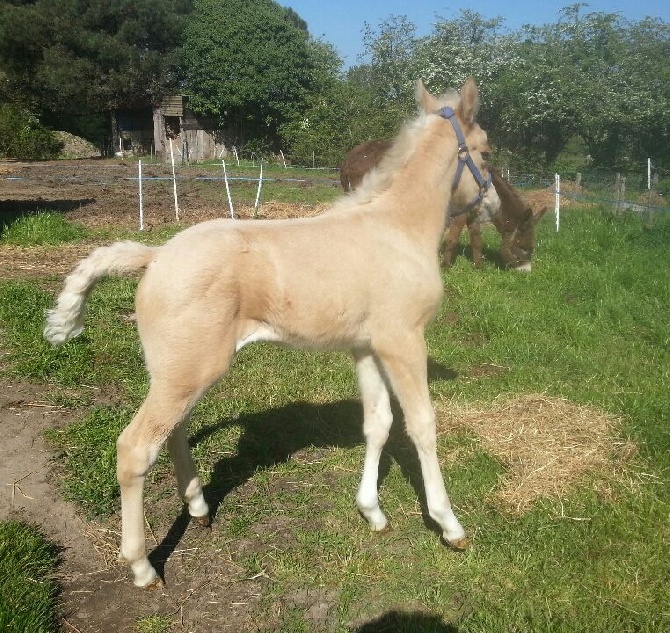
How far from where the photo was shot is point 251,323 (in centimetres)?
349

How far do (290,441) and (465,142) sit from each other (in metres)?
2.52

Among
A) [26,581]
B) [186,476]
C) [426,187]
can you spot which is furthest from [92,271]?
[426,187]

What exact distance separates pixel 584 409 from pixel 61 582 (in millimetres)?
4000

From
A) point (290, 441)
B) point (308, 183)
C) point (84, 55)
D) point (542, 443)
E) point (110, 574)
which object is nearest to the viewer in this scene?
point (110, 574)

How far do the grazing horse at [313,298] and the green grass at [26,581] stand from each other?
0.43 metres

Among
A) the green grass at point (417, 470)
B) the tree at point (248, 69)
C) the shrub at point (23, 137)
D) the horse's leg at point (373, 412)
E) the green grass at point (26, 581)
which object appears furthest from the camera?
the tree at point (248, 69)

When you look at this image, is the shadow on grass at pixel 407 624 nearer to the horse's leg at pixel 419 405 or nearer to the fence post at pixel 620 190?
the horse's leg at pixel 419 405

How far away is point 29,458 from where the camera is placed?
14.8 ft

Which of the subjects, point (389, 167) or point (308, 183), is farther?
point (308, 183)

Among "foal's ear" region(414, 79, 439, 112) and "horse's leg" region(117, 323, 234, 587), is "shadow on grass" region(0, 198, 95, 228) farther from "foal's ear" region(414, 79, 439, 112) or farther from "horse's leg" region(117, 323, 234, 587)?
"horse's leg" region(117, 323, 234, 587)

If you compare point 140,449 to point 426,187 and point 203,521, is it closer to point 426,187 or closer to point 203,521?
point 203,521

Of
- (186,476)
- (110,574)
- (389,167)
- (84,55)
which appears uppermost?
(84,55)

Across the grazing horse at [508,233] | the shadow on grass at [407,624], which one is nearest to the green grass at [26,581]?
the shadow on grass at [407,624]

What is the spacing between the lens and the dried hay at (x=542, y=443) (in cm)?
437
